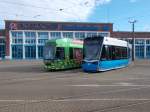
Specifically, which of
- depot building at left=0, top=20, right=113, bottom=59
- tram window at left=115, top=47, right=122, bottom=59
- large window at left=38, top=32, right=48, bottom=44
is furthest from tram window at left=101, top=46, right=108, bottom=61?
large window at left=38, top=32, right=48, bottom=44

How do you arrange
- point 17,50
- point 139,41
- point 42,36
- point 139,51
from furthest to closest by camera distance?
point 139,41
point 139,51
point 42,36
point 17,50

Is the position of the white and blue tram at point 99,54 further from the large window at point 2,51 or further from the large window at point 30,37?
the large window at point 2,51

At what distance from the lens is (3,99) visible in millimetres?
12969

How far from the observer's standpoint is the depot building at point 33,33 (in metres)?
90.8

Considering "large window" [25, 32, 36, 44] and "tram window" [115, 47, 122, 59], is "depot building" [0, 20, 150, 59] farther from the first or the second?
"tram window" [115, 47, 122, 59]

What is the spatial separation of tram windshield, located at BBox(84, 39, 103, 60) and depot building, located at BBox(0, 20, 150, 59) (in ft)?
189

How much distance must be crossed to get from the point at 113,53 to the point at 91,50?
2.82 metres

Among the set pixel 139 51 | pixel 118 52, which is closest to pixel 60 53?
pixel 118 52

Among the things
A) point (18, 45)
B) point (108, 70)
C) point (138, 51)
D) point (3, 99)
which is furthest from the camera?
point (138, 51)

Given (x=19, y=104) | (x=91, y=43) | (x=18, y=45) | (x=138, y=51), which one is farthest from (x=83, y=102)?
(x=138, y=51)

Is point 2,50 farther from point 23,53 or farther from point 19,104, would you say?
point 19,104

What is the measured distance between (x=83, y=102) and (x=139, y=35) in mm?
92506

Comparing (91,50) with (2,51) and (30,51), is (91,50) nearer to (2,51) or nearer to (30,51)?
(30,51)

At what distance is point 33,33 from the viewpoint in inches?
3644
